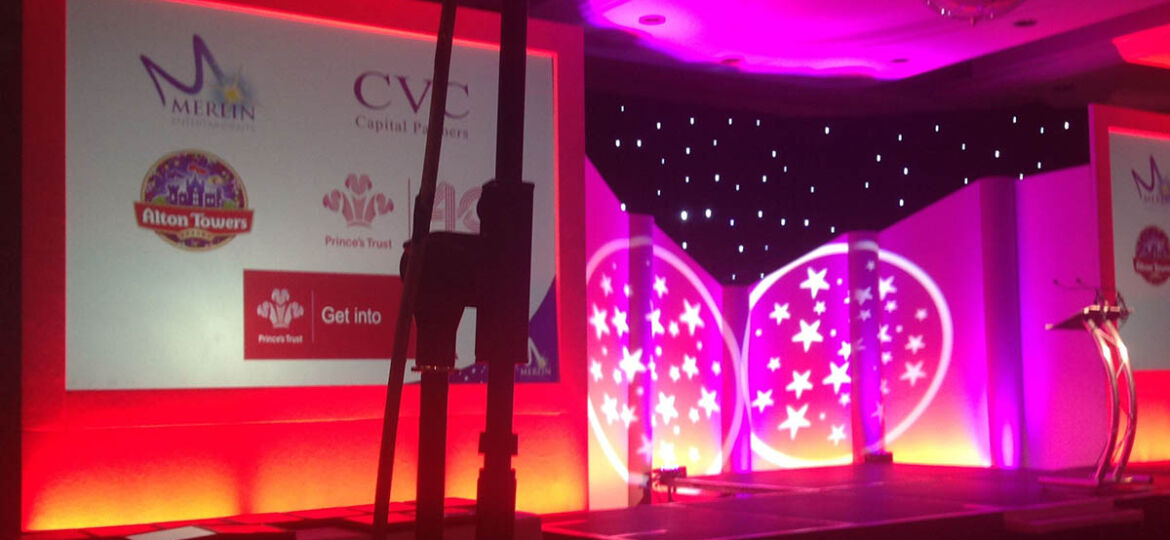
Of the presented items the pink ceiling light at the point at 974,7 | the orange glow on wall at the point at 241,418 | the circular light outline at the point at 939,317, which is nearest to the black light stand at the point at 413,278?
the pink ceiling light at the point at 974,7

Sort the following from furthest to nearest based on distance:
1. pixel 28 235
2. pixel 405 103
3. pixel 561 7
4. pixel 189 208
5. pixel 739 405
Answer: pixel 739 405
pixel 561 7
pixel 405 103
pixel 189 208
pixel 28 235

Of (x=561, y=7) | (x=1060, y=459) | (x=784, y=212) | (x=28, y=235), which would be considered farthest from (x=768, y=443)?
(x=28, y=235)

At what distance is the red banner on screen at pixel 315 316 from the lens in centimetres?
386

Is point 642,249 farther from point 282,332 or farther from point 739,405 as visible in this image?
point 282,332

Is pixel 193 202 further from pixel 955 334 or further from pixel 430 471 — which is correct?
pixel 955 334

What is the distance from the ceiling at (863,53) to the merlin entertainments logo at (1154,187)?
22.0 inches

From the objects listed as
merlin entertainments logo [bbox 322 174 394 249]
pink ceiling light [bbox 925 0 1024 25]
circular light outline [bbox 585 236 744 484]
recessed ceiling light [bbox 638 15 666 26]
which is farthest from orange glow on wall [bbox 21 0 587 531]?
pink ceiling light [bbox 925 0 1024 25]

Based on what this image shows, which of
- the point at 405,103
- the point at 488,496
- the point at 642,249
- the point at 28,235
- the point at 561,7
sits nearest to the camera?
the point at 488,496

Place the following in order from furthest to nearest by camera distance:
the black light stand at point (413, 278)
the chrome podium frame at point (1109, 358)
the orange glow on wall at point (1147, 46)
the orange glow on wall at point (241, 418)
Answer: the orange glow on wall at point (1147, 46)
the chrome podium frame at point (1109, 358)
the orange glow on wall at point (241, 418)
the black light stand at point (413, 278)

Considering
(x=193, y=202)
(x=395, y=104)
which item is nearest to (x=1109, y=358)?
(x=395, y=104)

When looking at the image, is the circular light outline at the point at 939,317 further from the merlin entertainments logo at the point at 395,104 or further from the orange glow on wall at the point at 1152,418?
the merlin entertainments logo at the point at 395,104

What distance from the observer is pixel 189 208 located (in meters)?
3.78

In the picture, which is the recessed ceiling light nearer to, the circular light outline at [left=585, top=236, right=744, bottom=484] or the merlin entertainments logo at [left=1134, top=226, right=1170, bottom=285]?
the circular light outline at [left=585, top=236, right=744, bottom=484]

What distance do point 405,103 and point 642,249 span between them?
1.94 metres
